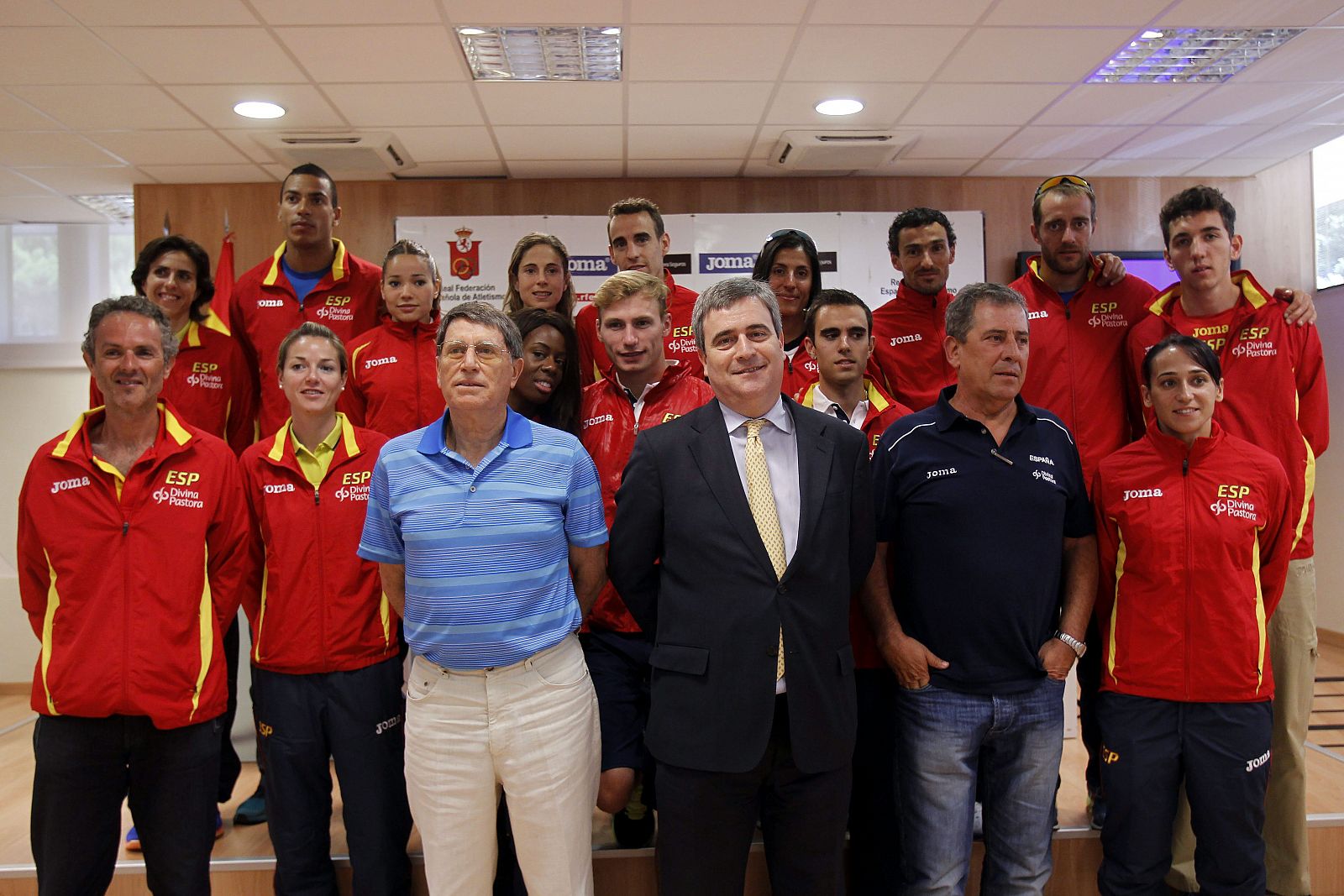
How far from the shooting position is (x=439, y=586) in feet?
6.65

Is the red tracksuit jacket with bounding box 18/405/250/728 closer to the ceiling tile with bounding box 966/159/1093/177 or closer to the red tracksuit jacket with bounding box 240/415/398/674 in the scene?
the red tracksuit jacket with bounding box 240/415/398/674

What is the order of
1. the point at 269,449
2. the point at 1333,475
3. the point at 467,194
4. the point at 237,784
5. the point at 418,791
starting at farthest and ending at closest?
the point at 467,194 → the point at 1333,475 → the point at 237,784 → the point at 269,449 → the point at 418,791

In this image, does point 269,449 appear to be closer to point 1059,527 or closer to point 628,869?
point 628,869

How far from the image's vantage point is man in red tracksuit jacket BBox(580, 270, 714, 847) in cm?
257

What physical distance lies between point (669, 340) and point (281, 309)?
150cm

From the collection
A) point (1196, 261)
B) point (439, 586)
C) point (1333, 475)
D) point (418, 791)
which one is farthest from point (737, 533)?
point (1333, 475)

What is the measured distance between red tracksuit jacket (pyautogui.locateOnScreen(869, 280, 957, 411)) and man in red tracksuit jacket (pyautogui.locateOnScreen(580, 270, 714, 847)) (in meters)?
0.91

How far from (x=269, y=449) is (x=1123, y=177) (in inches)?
283

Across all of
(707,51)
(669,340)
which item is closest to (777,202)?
(707,51)

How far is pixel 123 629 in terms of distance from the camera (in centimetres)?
219

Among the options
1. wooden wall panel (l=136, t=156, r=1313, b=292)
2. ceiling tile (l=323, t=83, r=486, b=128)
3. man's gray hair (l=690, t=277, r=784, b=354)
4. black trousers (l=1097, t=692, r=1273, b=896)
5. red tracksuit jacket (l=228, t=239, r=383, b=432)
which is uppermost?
ceiling tile (l=323, t=83, r=486, b=128)

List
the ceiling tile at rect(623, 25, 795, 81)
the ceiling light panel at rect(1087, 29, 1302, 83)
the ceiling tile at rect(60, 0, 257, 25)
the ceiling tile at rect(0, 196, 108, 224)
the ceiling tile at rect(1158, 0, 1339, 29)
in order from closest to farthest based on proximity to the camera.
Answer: the ceiling tile at rect(60, 0, 257, 25), the ceiling tile at rect(1158, 0, 1339, 29), the ceiling tile at rect(623, 25, 795, 81), the ceiling light panel at rect(1087, 29, 1302, 83), the ceiling tile at rect(0, 196, 108, 224)

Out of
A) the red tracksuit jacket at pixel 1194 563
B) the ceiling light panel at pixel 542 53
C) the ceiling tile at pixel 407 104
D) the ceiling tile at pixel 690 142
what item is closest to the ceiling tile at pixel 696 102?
the ceiling tile at pixel 690 142

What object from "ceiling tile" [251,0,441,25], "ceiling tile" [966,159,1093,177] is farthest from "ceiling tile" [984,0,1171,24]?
"ceiling tile" [251,0,441,25]
